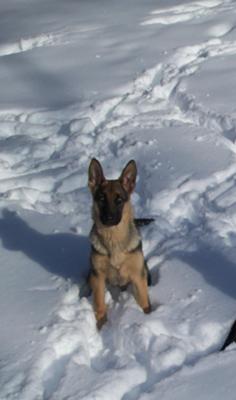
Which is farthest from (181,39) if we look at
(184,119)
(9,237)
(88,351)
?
(88,351)

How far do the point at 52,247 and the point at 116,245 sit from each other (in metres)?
1.11

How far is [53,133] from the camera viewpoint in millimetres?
7199

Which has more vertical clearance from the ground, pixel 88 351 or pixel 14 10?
pixel 14 10

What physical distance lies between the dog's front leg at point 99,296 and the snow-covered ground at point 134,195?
0.19ft

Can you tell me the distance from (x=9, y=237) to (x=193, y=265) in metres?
1.58

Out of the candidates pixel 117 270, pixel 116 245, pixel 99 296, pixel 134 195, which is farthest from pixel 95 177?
pixel 134 195

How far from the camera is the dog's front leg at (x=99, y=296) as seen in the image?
4543mm

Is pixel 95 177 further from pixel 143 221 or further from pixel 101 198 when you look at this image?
pixel 143 221

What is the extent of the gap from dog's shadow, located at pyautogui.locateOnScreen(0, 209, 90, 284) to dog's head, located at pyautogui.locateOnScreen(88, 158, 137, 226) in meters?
0.85

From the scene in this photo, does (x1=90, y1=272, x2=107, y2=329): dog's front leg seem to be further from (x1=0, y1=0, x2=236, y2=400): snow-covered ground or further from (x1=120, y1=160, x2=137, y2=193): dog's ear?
(x1=120, y1=160, x2=137, y2=193): dog's ear

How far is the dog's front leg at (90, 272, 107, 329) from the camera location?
14.9 ft

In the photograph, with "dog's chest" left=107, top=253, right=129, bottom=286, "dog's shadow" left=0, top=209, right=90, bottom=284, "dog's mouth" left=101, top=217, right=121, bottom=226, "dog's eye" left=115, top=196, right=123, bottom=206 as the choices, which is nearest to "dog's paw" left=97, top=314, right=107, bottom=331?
"dog's chest" left=107, top=253, right=129, bottom=286

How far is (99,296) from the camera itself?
15.0 ft

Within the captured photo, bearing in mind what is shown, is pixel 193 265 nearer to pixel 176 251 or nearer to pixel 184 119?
pixel 176 251
